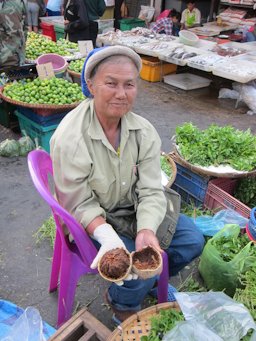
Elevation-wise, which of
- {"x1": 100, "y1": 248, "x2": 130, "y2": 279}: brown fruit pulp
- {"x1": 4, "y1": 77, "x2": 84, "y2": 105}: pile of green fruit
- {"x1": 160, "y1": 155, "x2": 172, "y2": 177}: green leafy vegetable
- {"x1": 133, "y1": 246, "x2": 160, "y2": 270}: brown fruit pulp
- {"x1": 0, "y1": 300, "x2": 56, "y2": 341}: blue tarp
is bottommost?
{"x1": 0, "y1": 300, "x2": 56, "y2": 341}: blue tarp

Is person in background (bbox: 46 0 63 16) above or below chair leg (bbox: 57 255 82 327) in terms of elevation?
above

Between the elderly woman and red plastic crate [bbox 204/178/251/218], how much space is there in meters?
0.92

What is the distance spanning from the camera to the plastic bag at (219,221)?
2.88 metres

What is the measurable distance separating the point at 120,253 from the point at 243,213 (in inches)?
65.8

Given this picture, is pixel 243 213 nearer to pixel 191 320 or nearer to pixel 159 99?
pixel 191 320

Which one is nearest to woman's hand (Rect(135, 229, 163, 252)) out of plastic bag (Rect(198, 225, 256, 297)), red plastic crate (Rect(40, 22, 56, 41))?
plastic bag (Rect(198, 225, 256, 297))

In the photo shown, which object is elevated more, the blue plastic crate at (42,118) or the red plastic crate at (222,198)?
the blue plastic crate at (42,118)

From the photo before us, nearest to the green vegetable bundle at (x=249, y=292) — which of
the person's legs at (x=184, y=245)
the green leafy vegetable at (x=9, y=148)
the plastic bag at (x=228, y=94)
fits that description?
the person's legs at (x=184, y=245)

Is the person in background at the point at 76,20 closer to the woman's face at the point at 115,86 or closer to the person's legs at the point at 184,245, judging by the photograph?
the woman's face at the point at 115,86

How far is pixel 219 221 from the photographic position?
2.95 metres

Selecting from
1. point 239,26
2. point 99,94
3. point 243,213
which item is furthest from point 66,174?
point 239,26

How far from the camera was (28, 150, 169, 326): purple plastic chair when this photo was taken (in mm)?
1738

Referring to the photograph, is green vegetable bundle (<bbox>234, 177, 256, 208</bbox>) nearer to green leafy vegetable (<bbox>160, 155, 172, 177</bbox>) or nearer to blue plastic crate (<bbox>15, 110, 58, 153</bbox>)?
green leafy vegetable (<bbox>160, 155, 172, 177</bbox>)

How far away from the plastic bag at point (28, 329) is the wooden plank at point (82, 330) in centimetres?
32
